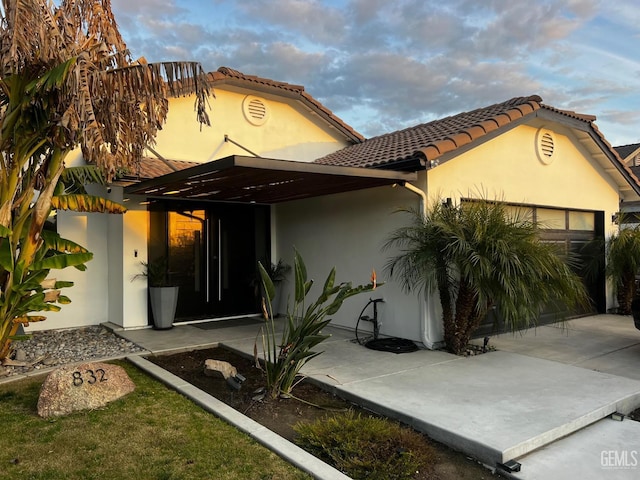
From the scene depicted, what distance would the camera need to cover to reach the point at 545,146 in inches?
393

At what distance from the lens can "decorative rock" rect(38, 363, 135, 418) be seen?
490 cm

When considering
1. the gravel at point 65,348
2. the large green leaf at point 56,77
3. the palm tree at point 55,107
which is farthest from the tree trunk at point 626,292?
the large green leaf at point 56,77

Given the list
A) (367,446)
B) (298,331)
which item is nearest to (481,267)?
(298,331)

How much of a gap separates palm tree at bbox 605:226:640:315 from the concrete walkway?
2.83m

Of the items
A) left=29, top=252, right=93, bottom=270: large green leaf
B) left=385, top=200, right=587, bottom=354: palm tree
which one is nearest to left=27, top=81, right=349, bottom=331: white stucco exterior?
left=29, top=252, right=93, bottom=270: large green leaf

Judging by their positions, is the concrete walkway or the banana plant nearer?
the concrete walkway

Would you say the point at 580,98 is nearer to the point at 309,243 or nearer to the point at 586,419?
the point at 309,243

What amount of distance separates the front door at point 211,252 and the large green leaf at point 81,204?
8.53ft

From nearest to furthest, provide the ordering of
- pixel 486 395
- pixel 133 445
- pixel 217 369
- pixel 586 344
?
1. pixel 133 445
2. pixel 486 395
3. pixel 217 369
4. pixel 586 344

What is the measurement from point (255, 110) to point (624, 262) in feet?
33.9

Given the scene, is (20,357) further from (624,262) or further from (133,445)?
(624,262)

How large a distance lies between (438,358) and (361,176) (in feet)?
10.4

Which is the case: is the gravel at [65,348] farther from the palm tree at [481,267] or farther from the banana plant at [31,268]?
the palm tree at [481,267]

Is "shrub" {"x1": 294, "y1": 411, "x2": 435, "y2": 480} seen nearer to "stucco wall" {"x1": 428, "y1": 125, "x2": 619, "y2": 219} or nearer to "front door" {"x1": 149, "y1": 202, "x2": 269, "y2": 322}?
"stucco wall" {"x1": 428, "y1": 125, "x2": 619, "y2": 219}
